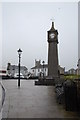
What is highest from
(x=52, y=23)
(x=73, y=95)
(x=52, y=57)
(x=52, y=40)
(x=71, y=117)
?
(x=52, y=23)

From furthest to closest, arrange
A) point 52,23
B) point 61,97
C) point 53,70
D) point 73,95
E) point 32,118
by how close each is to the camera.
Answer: point 52,23, point 53,70, point 61,97, point 73,95, point 32,118

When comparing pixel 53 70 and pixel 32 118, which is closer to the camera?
pixel 32 118

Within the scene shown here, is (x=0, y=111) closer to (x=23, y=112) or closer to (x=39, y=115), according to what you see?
(x=23, y=112)

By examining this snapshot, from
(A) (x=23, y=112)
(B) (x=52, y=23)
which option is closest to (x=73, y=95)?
(A) (x=23, y=112)

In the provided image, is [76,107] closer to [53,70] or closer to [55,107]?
[55,107]

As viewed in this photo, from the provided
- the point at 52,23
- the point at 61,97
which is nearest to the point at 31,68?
the point at 52,23

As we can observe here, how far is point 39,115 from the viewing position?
28.6ft

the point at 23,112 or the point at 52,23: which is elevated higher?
the point at 52,23

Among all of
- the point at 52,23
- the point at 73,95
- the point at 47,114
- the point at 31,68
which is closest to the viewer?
the point at 47,114

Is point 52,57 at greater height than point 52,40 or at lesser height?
lesser

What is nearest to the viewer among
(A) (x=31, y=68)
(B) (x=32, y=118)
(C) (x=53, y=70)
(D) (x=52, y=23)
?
(B) (x=32, y=118)

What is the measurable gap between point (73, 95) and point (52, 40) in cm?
1883

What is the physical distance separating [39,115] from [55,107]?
1.77m

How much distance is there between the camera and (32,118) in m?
8.22
